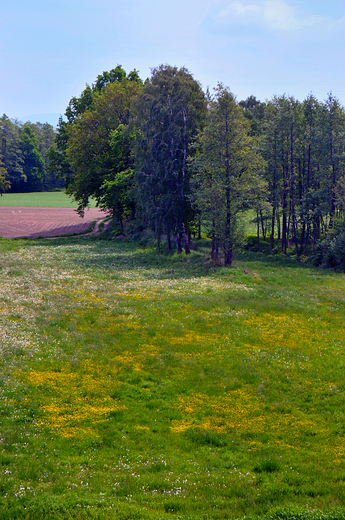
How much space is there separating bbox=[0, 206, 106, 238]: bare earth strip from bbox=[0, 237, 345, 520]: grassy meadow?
156 feet

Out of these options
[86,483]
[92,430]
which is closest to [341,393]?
[92,430]

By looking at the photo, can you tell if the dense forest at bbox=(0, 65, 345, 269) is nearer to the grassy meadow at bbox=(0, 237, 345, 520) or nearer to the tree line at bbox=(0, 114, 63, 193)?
the grassy meadow at bbox=(0, 237, 345, 520)

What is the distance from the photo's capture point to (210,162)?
45.0m

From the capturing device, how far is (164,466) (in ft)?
37.3

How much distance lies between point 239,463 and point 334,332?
1432cm

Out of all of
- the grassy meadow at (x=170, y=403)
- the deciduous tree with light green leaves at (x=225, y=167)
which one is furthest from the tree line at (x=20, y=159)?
the grassy meadow at (x=170, y=403)

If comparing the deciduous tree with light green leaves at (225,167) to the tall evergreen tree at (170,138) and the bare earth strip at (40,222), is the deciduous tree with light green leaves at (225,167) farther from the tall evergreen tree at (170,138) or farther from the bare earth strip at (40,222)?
the bare earth strip at (40,222)

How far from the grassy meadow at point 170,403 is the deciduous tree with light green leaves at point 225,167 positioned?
12.8 m

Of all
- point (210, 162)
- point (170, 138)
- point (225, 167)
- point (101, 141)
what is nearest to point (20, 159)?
point (101, 141)

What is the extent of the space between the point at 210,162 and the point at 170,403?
3357 centimetres

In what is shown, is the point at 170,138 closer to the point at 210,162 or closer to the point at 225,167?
the point at 210,162

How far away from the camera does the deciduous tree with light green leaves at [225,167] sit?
145 feet

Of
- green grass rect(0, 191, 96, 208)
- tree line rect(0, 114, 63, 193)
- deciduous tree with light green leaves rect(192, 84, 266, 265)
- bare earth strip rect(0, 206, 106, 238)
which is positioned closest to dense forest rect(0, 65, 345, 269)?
deciduous tree with light green leaves rect(192, 84, 266, 265)

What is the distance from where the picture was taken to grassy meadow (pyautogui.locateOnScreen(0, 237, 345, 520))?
10.0 metres
